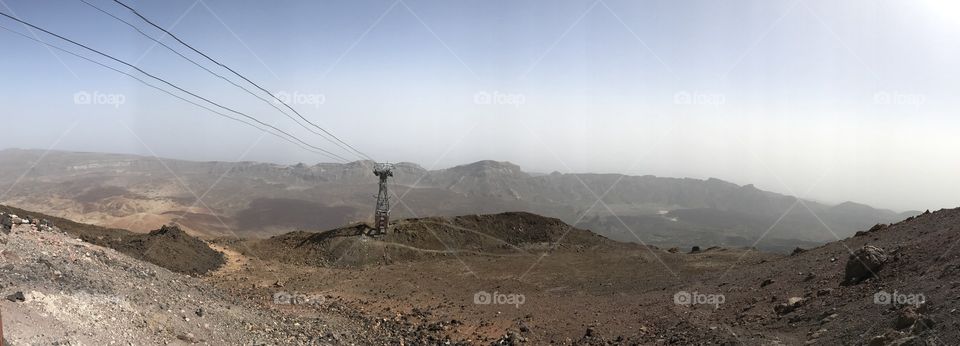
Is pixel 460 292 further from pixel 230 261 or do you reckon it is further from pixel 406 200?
pixel 406 200

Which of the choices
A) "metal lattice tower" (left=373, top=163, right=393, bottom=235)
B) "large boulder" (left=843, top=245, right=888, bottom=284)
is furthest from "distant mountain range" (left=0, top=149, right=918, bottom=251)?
"large boulder" (left=843, top=245, right=888, bottom=284)

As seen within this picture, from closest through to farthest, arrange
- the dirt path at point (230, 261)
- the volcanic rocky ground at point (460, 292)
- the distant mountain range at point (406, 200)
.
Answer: the volcanic rocky ground at point (460, 292) → the dirt path at point (230, 261) → the distant mountain range at point (406, 200)

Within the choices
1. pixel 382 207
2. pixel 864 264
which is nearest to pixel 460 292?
pixel 382 207

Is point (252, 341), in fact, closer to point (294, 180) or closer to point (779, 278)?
point (779, 278)

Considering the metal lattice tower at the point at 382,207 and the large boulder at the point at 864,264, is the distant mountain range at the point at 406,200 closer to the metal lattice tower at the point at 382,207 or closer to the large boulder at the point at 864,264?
the metal lattice tower at the point at 382,207

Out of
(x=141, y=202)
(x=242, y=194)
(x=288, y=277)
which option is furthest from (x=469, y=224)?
(x=242, y=194)

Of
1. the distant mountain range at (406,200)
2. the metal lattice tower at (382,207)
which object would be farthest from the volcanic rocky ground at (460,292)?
the distant mountain range at (406,200)

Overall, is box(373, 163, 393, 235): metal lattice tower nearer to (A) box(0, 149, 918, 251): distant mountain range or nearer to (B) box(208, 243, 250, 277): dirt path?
(B) box(208, 243, 250, 277): dirt path
